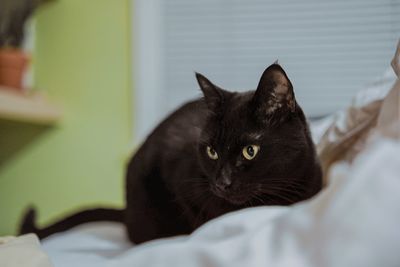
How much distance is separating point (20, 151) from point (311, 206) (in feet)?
6.21

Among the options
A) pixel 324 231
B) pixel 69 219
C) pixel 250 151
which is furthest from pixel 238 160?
pixel 69 219

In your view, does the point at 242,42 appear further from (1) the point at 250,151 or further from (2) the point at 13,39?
(1) the point at 250,151

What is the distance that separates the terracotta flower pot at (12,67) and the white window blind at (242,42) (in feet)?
1.61

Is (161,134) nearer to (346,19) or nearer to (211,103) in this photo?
(211,103)

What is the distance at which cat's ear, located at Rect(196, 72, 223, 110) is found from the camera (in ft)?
2.74

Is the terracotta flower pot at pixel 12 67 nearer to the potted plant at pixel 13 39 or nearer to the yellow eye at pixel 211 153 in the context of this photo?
the potted plant at pixel 13 39

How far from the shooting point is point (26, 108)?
174 centimetres

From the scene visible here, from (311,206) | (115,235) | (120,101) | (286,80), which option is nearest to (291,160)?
(286,80)

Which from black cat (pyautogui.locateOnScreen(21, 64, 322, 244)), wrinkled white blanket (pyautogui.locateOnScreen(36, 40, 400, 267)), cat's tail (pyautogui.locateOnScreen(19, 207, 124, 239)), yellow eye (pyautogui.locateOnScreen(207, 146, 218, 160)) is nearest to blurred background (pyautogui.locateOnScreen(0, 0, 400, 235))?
cat's tail (pyautogui.locateOnScreen(19, 207, 124, 239))

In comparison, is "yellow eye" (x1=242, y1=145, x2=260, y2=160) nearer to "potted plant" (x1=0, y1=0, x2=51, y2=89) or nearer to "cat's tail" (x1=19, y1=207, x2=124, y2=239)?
"cat's tail" (x1=19, y1=207, x2=124, y2=239)

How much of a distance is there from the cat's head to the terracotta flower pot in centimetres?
131

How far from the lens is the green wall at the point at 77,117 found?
200 centimetres

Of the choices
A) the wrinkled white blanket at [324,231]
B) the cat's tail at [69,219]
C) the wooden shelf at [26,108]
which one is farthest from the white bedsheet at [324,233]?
the wooden shelf at [26,108]

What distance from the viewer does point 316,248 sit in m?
0.41
